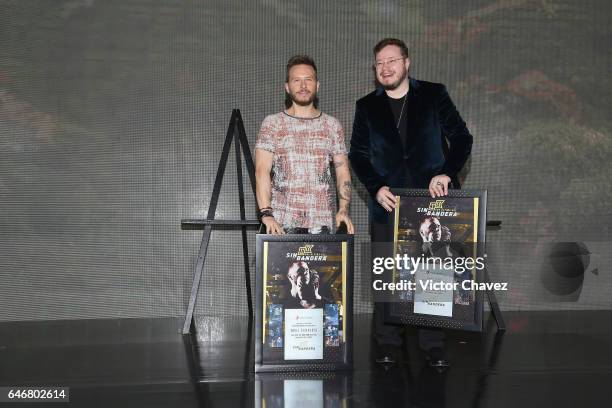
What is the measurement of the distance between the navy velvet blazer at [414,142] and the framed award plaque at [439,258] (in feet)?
0.51

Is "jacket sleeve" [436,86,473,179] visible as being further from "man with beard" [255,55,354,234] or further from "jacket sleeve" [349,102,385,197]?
"man with beard" [255,55,354,234]

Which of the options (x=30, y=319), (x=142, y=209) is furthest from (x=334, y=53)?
(x=30, y=319)

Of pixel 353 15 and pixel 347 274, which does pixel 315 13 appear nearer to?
pixel 353 15

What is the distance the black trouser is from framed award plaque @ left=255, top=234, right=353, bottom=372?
0.27 metres

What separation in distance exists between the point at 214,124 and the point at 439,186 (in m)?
2.30

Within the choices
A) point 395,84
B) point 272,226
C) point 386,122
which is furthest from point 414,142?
point 272,226

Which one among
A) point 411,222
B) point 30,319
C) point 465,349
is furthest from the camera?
point 30,319

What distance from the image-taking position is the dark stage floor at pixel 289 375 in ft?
7.85

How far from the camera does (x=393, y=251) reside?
2.80 meters

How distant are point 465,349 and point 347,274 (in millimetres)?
975

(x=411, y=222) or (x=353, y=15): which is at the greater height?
(x=353, y=15)

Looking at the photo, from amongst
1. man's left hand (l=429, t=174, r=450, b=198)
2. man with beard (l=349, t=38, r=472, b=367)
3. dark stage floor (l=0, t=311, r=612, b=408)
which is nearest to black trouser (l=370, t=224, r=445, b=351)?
man with beard (l=349, t=38, r=472, b=367)

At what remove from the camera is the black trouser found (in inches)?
113

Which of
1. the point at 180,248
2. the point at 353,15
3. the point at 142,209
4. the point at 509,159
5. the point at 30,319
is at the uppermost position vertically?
the point at 353,15
